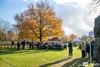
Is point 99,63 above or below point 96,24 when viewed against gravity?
below

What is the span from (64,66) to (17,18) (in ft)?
156

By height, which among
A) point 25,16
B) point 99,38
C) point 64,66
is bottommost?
point 64,66

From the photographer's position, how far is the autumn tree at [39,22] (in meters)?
69.4

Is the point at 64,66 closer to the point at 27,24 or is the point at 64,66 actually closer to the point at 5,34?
the point at 27,24

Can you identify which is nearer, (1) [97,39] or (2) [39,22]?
(1) [97,39]

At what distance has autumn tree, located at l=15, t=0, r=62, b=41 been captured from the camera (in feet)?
228

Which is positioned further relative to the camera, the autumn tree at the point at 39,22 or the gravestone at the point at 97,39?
the autumn tree at the point at 39,22

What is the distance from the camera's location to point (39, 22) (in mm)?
70250

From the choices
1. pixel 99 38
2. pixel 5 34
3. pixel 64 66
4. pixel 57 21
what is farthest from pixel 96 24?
pixel 5 34

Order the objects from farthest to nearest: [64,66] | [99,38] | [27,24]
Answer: [27,24] < [64,66] < [99,38]

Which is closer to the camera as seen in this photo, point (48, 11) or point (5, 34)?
point (48, 11)

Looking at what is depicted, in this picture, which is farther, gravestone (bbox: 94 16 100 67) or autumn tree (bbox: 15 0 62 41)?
autumn tree (bbox: 15 0 62 41)

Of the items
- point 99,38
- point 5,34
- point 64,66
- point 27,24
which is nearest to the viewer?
point 99,38

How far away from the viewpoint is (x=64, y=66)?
26.8 meters
